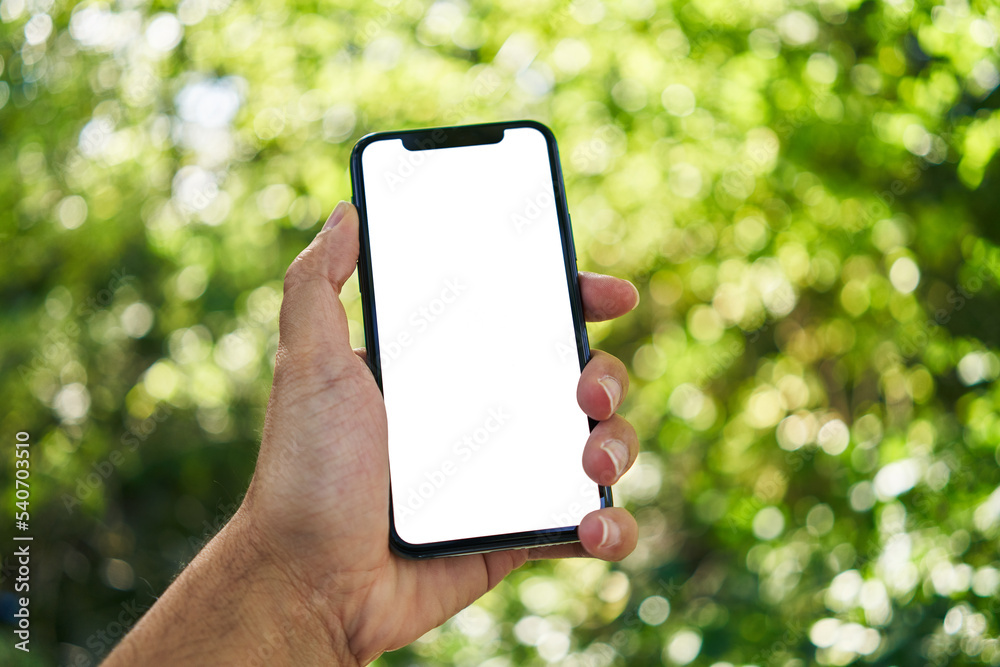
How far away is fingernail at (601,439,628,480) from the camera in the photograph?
1205mm

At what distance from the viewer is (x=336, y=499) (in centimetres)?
118

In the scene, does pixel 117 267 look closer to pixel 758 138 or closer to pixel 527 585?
pixel 527 585

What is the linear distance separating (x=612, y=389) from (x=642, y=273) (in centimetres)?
148

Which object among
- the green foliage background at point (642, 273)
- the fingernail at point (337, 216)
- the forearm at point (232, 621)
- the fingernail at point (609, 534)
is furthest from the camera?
the green foliage background at point (642, 273)

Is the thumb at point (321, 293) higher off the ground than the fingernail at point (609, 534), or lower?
higher

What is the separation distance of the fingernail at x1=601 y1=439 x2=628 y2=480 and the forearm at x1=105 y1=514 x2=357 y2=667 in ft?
1.97

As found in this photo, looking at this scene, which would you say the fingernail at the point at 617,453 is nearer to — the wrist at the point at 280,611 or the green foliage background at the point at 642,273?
the green foliage background at the point at 642,273

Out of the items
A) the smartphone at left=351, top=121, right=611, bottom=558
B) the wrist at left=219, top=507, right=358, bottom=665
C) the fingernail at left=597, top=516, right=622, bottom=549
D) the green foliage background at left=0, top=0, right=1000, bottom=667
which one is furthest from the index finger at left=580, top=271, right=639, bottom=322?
the wrist at left=219, top=507, right=358, bottom=665

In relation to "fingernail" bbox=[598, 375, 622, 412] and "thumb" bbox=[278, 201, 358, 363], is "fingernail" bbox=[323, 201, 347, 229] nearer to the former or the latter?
"thumb" bbox=[278, 201, 358, 363]

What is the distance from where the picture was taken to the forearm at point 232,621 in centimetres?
105

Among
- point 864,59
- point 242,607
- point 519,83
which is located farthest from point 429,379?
point 864,59

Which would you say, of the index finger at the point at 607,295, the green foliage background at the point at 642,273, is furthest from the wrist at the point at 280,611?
the index finger at the point at 607,295

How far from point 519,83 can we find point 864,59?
1141 mm

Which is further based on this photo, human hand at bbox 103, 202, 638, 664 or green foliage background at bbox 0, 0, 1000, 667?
green foliage background at bbox 0, 0, 1000, 667
